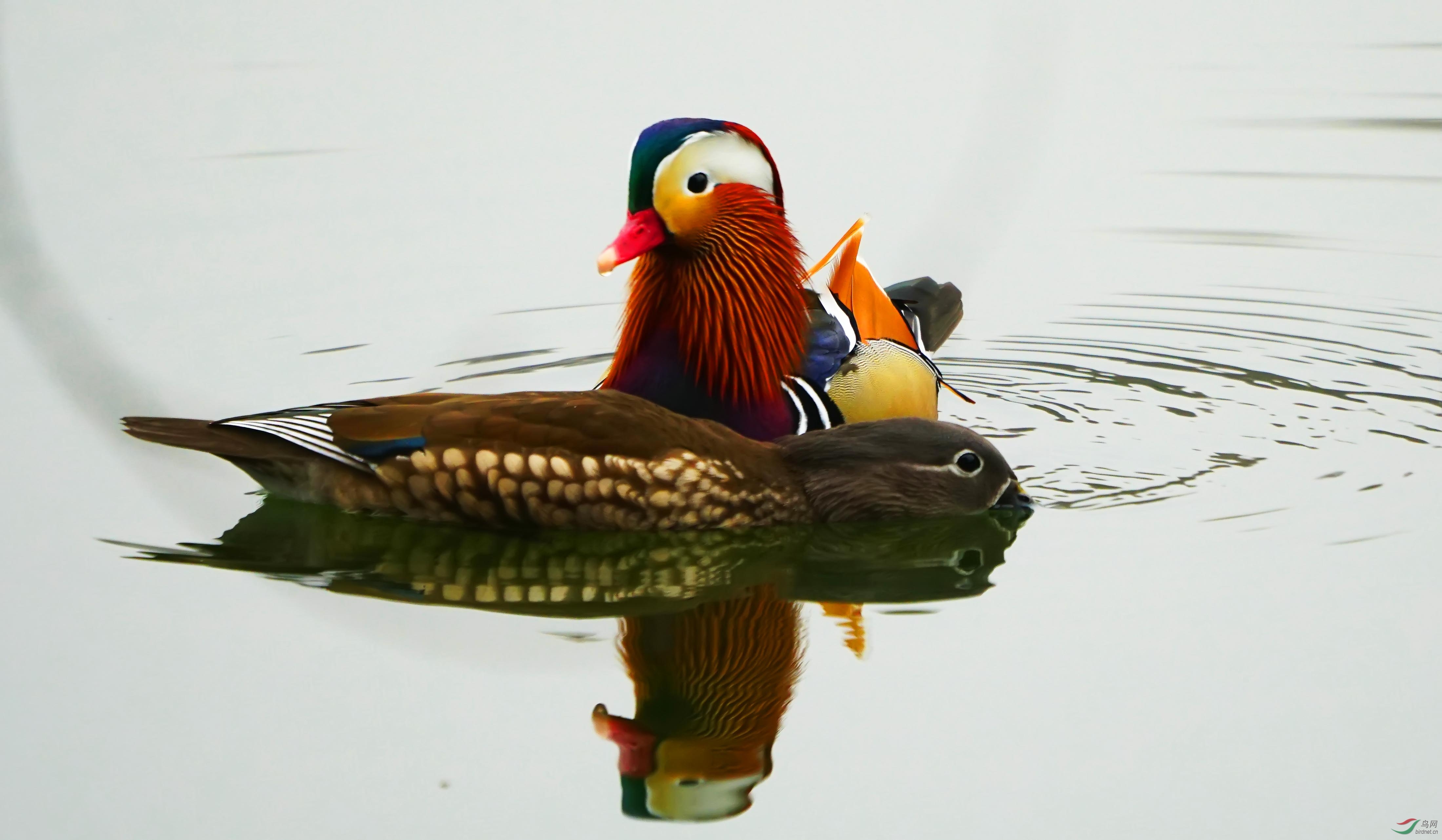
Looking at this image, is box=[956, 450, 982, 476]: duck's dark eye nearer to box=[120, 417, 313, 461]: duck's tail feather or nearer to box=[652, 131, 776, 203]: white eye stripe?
box=[652, 131, 776, 203]: white eye stripe

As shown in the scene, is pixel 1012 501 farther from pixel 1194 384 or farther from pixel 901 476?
pixel 1194 384

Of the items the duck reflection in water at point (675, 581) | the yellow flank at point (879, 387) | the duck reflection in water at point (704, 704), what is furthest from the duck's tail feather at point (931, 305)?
the duck reflection in water at point (704, 704)

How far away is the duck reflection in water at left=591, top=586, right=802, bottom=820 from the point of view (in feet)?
12.7

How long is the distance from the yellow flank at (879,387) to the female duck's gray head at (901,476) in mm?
570

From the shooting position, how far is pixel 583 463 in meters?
5.36

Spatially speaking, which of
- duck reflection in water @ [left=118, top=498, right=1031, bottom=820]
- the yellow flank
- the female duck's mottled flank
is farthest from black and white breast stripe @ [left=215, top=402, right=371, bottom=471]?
the yellow flank

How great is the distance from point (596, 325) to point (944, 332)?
5.69 ft

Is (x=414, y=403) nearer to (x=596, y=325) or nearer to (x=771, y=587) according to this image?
(x=771, y=587)

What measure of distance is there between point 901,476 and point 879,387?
78 cm

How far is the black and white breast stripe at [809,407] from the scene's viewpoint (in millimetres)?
6215

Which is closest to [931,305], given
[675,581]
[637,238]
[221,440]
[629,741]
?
[637,238]

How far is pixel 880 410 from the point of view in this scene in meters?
6.32

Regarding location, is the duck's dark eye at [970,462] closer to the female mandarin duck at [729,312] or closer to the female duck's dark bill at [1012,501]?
the female duck's dark bill at [1012,501]


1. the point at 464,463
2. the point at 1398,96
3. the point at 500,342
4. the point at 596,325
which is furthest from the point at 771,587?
the point at 1398,96
